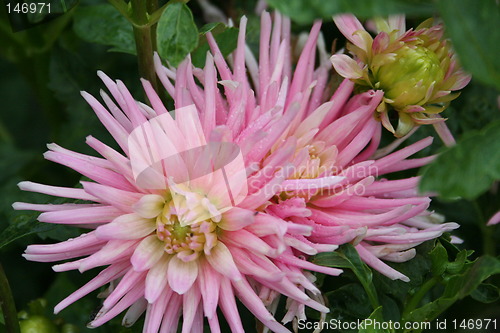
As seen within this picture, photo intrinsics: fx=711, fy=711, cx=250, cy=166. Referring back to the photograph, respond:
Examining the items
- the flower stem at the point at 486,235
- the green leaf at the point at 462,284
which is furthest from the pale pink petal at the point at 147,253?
the flower stem at the point at 486,235

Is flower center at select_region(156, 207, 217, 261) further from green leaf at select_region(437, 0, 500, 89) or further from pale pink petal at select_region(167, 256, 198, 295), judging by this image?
green leaf at select_region(437, 0, 500, 89)

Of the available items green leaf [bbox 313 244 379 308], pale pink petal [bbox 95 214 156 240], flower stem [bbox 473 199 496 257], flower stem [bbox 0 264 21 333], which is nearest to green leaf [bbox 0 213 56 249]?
flower stem [bbox 0 264 21 333]

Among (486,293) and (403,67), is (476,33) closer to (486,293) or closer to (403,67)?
(403,67)

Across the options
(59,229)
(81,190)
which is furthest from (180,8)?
(59,229)

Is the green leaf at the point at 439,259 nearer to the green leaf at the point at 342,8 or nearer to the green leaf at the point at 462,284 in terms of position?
the green leaf at the point at 462,284

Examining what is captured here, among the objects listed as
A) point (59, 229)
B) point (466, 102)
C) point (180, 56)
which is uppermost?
point (180, 56)

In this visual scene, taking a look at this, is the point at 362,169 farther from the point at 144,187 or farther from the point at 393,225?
the point at 144,187

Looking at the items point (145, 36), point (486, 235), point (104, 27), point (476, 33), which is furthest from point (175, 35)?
point (486, 235)
